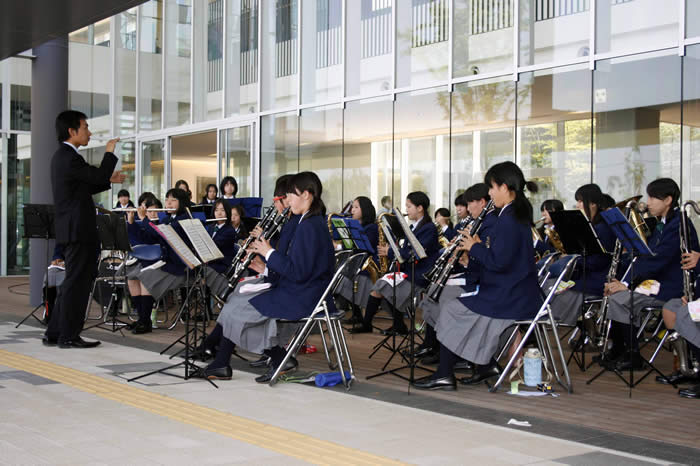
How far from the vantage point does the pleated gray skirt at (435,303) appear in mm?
6590

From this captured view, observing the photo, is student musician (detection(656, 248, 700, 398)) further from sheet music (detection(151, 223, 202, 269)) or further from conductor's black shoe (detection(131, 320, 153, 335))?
conductor's black shoe (detection(131, 320, 153, 335))

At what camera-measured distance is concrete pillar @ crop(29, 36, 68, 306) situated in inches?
430

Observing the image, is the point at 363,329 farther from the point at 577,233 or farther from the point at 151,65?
the point at 151,65

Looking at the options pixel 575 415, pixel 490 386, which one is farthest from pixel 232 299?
pixel 575 415

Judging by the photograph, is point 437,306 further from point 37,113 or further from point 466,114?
point 37,113

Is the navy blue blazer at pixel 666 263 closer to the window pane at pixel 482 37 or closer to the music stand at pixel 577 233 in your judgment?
the music stand at pixel 577 233

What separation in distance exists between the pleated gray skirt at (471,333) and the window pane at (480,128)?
4.90 metres

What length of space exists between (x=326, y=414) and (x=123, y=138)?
44.8 ft

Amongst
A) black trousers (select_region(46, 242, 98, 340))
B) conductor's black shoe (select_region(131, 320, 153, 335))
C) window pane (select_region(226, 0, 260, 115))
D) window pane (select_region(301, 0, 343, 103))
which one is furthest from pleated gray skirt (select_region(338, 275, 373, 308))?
window pane (select_region(226, 0, 260, 115))

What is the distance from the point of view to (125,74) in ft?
56.0

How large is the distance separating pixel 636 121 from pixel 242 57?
7.57m

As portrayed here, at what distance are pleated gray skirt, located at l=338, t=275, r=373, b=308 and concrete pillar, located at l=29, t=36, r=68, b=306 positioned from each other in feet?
14.5

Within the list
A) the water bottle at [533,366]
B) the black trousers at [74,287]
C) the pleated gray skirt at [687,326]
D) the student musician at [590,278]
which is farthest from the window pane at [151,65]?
the pleated gray skirt at [687,326]

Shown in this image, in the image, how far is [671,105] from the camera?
853cm
